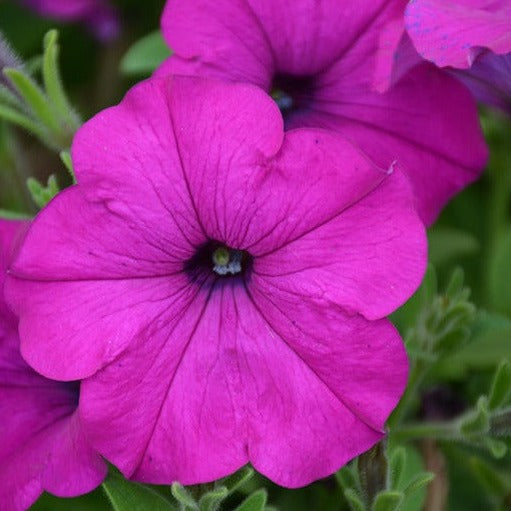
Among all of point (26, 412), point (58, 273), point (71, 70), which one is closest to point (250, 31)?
point (58, 273)

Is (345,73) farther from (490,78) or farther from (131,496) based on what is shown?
(131,496)

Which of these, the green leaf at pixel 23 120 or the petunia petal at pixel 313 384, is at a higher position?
the green leaf at pixel 23 120

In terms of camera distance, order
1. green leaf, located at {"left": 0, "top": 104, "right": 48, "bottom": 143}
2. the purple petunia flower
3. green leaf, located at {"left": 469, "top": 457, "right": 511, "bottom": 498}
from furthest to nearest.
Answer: green leaf, located at {"left": 469, "top": 457, "right": 511, "bottom": 498}, green leaf, located at {"left": 0, "top": 104, "right": 48, "bottom": 143}, the purple petunia flower

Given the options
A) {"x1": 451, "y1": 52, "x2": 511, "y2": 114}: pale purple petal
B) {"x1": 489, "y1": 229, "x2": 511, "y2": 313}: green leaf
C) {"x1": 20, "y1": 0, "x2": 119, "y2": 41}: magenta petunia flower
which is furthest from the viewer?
{"x1": 20, "y1": 0, "x2": 119, "y2": 41}: magenta petunia flower

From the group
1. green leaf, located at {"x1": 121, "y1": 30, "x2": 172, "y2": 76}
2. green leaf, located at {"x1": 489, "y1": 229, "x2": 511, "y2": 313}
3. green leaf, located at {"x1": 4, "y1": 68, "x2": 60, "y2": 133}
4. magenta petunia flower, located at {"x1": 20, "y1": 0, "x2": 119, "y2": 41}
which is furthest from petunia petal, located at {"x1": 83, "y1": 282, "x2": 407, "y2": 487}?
magenta petunia flower, located at {"x1": 20, "y1": 0, "x2": 119, "y2": 41}

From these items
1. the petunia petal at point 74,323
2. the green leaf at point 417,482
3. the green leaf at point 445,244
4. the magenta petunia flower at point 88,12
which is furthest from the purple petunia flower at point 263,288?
the magenta petunia flower at point 88,12

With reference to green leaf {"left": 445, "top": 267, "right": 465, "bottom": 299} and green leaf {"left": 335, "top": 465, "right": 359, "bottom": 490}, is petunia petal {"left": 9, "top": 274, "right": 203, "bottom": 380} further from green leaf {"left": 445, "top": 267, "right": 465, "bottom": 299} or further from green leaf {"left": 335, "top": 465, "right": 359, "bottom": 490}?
green leaf {"left": 445, "top": 267, "right": 465, "bottom": 299}

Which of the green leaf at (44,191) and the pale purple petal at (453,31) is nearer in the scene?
the pale purple petal at (453,31)

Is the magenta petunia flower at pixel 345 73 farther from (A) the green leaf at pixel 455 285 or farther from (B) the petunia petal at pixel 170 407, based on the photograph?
(B) the petunia petal at pixel 170 407
